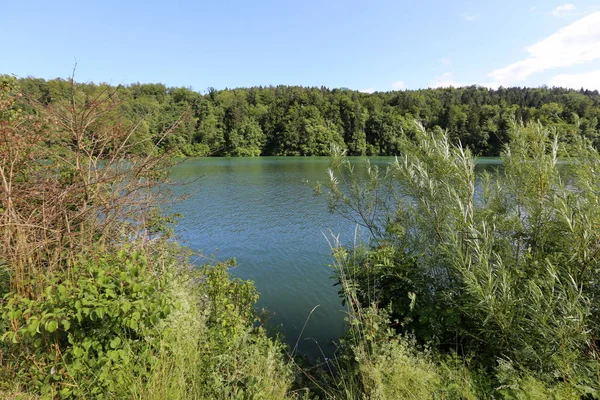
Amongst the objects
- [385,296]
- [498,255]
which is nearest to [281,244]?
[385,296]

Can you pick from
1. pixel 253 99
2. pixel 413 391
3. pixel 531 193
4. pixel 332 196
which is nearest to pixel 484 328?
pixel 413 391

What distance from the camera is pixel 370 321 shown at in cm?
369

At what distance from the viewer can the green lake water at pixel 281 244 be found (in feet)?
26.9

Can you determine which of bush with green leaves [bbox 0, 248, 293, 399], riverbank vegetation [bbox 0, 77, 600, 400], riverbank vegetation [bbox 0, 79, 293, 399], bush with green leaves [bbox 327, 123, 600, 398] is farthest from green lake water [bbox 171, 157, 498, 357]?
bush with green leaves [bbox 0, 248, 293, 399]

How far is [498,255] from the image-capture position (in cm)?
314

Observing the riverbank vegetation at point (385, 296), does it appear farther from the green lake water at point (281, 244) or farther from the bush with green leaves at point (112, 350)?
the green lake water at point (281, 244)

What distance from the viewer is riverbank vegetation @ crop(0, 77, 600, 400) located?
→ 2.65 meters

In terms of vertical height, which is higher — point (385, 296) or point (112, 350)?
point (112, 350)

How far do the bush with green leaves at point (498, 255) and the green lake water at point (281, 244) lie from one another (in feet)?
4.00

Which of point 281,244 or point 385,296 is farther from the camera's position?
point 281,244

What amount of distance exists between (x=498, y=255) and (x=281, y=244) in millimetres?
12618

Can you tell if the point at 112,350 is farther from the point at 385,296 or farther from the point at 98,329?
the point at 385,296

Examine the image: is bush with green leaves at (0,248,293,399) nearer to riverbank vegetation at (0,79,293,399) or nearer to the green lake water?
riverbank vegetation at (0,79,293,399)

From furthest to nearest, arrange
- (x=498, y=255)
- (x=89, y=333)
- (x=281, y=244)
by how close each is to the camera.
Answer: (x=281, y=244), (x=498, y=255), (x=89, y=333)
